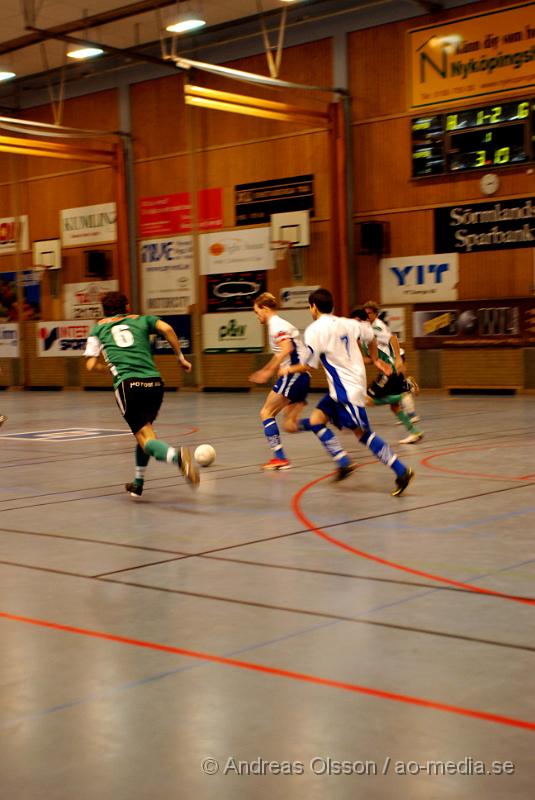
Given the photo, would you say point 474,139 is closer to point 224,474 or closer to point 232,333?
→ point 232,333

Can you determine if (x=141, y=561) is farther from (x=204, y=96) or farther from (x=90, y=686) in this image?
(x=204, y=96)

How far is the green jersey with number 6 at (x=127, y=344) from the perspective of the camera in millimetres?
9258

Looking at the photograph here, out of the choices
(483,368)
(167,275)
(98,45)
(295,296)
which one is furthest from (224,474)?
(167,275)

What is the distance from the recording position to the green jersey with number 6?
9258 millimetres

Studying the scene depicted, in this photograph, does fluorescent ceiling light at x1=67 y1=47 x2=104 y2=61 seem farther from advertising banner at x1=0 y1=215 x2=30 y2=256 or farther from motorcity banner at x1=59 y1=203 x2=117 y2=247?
advertising banner at x1=0 y1=215 x2=30 y2=256

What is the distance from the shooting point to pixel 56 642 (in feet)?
15.6

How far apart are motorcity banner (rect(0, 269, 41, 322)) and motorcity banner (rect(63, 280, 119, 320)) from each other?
124 centimetres

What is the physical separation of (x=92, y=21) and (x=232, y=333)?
842cm

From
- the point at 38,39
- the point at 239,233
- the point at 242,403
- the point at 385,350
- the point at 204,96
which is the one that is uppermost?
the point at 38,39

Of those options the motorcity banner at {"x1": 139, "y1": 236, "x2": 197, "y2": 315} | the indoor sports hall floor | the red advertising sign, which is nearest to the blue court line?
the indoor sports hall floor

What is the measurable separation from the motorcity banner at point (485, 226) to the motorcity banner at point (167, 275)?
7566mm

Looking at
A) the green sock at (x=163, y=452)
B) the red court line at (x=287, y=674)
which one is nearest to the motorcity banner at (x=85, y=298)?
the green sock at (x=163, y=452)

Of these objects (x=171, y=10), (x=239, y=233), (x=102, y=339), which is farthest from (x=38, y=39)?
(x=102, y=339)

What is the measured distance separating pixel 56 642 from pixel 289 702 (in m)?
1.36
